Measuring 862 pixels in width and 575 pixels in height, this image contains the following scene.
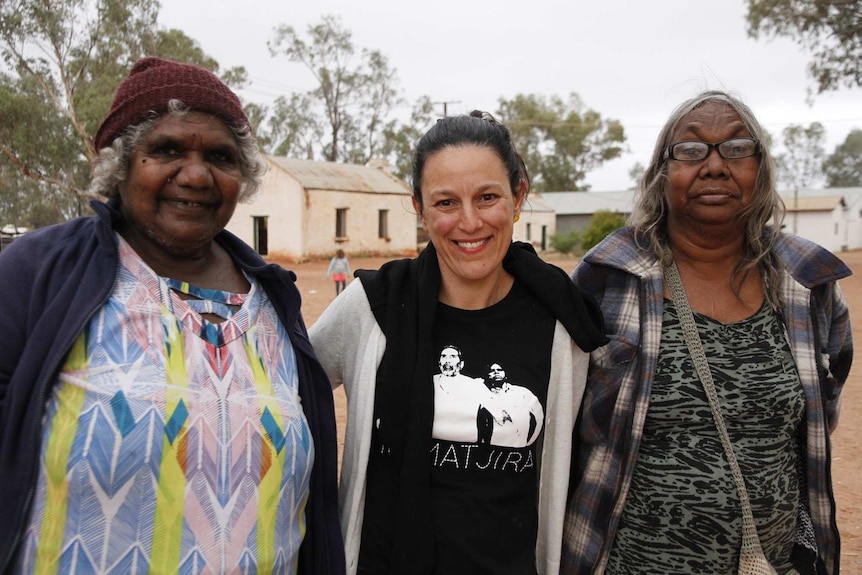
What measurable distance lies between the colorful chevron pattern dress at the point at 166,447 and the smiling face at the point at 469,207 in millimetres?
658

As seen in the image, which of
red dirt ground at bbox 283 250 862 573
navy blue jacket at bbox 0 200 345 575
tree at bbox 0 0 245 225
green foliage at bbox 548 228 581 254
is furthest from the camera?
green foliage at bbox 548 228 581 254

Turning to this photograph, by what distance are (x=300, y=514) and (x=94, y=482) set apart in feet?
1.89

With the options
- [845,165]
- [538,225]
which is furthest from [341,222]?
[845,165]

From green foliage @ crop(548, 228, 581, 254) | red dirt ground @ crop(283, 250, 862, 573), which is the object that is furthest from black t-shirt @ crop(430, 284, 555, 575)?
green foliage @ crop(548, 228, 581, 254)

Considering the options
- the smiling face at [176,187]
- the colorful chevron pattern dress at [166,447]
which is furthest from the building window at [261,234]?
the colorful chevron pattern dress at [166,447]

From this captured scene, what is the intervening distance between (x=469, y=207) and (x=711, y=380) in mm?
902

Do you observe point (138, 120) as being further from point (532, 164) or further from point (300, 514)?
point (532, 164)

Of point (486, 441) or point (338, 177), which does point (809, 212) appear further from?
point (486, 441)

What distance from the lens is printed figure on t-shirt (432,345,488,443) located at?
6.61 feet

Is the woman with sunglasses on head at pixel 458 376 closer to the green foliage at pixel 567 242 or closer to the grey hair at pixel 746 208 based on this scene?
the grey hair at pixel 746 208

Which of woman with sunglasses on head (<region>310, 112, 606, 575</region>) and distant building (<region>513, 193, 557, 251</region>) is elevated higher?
distant building (<region>513, 193, 557, 251</region>)

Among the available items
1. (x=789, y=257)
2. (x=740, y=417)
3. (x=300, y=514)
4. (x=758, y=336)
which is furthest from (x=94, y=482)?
(x=789, y=257)

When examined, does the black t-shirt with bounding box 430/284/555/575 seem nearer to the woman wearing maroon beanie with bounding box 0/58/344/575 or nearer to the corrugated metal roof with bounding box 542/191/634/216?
the woman wearing maroon beanie with bounding box 0/58/344/575

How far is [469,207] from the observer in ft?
6.86
